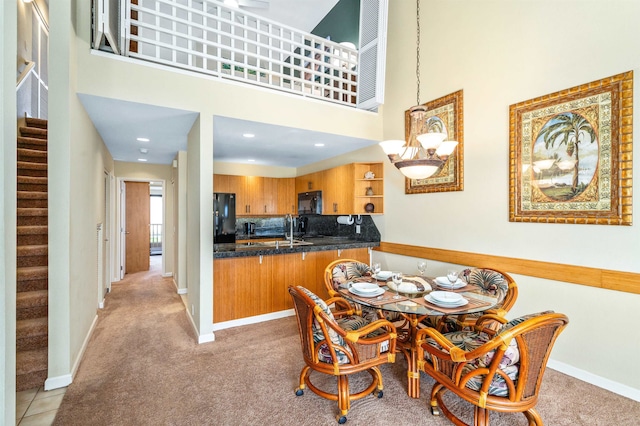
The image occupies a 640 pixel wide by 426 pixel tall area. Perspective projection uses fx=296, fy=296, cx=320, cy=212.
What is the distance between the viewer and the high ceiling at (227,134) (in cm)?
321

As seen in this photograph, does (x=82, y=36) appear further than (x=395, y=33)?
No

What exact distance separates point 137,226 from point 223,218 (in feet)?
10.6

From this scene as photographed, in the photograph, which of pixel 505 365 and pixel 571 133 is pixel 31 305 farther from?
pixel 571 133

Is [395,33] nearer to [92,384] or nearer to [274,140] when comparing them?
[274,140]

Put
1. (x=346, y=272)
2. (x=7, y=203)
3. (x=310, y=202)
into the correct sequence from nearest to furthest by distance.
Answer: (x=7, y=203) < (x=346, y=272) < (x=310, y=202)

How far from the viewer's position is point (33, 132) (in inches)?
155

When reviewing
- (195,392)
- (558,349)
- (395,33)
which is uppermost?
(395,33)

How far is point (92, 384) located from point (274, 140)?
3394mm

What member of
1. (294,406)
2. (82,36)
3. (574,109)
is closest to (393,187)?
(574,109)

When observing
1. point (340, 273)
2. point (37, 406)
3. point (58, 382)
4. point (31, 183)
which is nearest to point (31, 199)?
point (31, 183)

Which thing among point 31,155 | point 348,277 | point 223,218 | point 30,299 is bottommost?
point 30,299

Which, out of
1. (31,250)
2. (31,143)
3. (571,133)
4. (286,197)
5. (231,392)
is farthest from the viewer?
(286,197)

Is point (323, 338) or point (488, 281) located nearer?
point (323, 338)

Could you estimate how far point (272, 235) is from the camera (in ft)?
22.7
